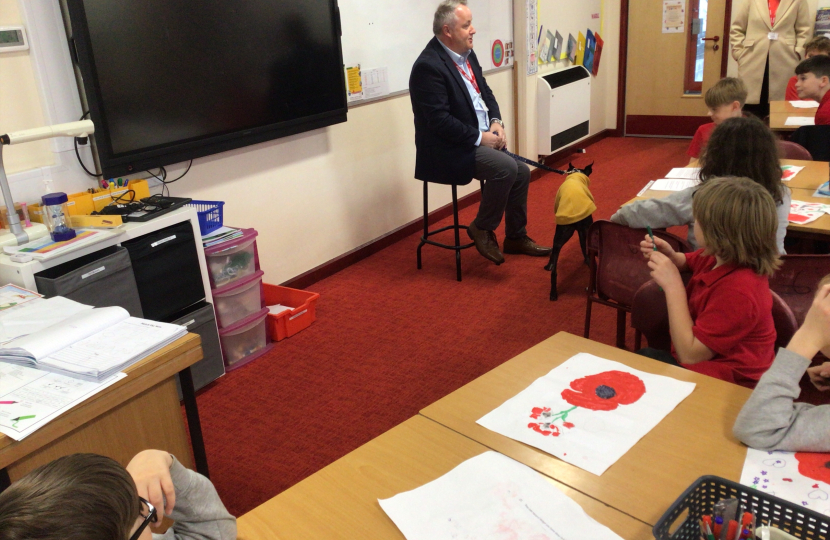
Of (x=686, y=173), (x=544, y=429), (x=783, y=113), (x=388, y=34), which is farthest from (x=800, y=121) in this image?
(x=544, y=429)

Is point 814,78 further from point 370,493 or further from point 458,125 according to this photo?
point 370,493

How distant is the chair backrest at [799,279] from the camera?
1993 millimetres

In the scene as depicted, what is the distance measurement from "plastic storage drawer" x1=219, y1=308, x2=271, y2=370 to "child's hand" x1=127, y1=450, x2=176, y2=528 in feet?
6.25

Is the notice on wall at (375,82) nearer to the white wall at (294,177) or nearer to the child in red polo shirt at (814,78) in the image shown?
the white wall at (294,177)

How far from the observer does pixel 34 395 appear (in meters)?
1.48

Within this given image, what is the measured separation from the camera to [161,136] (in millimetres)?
2887

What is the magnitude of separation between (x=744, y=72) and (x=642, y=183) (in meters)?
1.62

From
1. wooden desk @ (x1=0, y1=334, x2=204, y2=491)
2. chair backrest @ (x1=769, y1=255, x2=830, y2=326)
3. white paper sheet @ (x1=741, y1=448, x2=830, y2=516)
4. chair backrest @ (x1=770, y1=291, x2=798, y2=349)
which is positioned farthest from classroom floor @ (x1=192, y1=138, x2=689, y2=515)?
white paper sheet @ (x1=741, y1=448, x2=830, y2=516)

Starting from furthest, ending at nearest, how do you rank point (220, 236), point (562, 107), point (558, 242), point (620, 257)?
point (562, 107) → point (558, 242) → point (220, 236) → point (620, 257)

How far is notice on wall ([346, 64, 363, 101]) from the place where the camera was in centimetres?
392

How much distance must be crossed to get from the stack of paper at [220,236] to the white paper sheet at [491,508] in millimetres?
2030

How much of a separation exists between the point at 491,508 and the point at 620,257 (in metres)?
1.60

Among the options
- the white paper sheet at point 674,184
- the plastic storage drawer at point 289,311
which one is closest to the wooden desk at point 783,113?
the white paper sheet at point 674,184

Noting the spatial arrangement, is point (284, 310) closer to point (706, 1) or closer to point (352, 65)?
point (352, 65)
